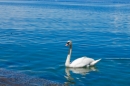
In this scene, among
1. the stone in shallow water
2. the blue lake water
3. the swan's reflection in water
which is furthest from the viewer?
the swan's reflection in water

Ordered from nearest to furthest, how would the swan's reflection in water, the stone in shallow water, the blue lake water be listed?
1. the stone in shallow water
2. the blue lake water
3. the swan's reflection in water

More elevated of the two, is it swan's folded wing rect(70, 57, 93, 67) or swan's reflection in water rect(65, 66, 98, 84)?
swan's folded wing rect(70, 57, 93, 67)

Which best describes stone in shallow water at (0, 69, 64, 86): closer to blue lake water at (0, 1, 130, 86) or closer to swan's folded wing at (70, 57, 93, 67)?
blue lake water at (0, 1, 130, 86)

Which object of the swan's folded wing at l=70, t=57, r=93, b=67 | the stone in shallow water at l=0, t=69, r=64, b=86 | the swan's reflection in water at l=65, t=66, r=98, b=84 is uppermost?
the swan's folded wing at l=70, t=57, r=93, b=67

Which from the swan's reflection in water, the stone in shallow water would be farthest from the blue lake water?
the stone in shallow water

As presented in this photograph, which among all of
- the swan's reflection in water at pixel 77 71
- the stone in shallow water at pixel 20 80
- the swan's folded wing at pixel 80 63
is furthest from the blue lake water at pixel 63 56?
the stone in shallow water at pixel 20 80

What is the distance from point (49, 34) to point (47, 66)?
689 inches

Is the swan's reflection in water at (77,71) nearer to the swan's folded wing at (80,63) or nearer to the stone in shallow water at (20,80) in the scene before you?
the swan's folded wing at (80,63)

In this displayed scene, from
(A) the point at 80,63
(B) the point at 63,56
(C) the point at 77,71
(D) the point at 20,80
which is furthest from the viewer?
(B) the point at 63,56

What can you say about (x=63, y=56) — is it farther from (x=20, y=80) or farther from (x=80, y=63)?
(x=20, y=80)

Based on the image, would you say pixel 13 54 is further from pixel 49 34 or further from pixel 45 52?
pixel 49 34

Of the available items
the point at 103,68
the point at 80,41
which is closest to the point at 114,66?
the point at 103,68

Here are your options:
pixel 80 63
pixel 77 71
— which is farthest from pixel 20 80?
pixel 80 63

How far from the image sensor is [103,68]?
72.1 ft
